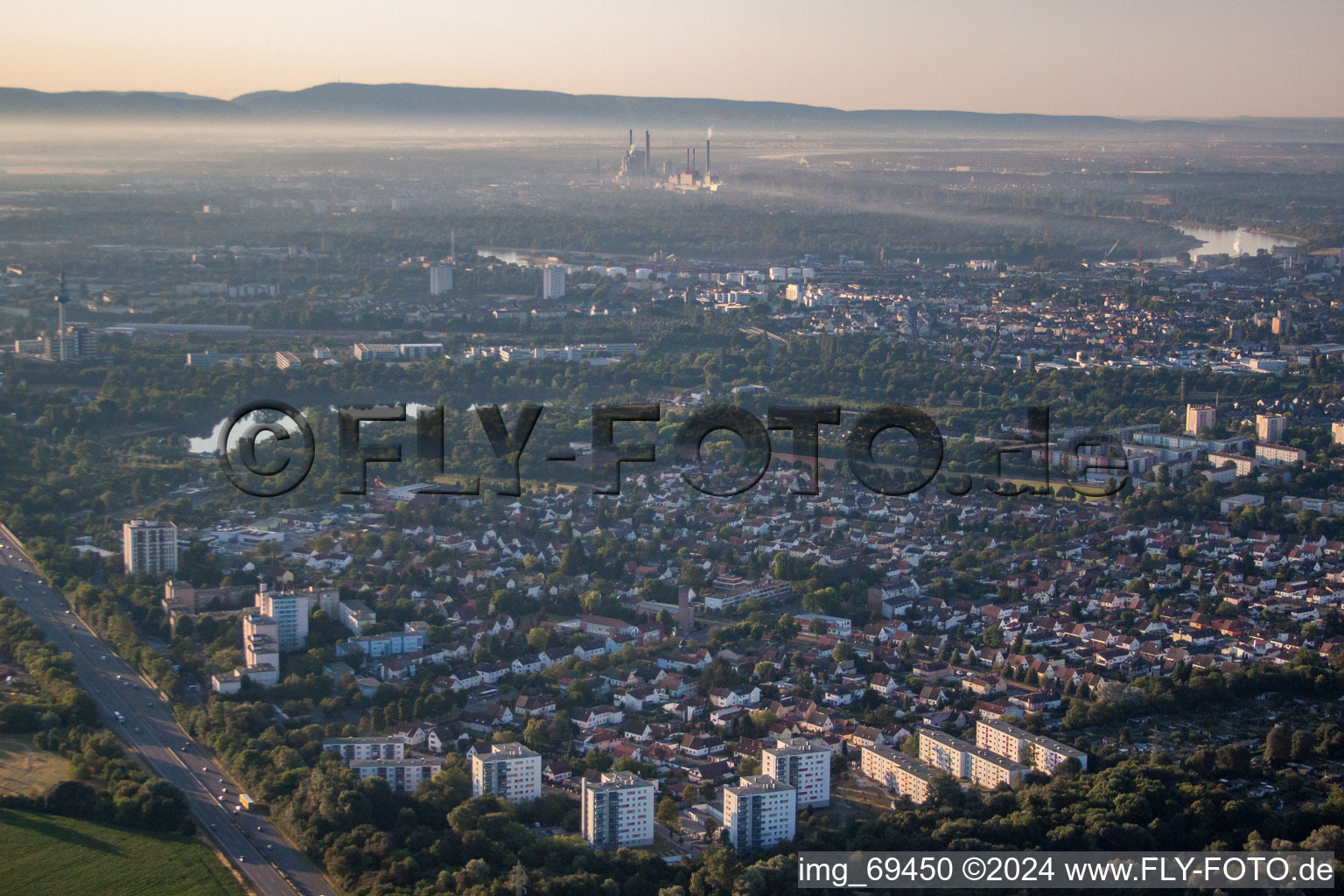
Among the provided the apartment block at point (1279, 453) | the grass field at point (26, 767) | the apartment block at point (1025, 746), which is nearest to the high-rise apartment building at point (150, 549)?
the grass field at point (26, 767)

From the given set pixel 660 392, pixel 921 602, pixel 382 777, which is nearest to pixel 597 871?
pixel 382 777

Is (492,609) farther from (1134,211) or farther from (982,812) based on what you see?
(1134,211)

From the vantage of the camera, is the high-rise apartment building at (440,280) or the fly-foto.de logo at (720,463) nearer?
the fly-foto.de logo at (720,463)

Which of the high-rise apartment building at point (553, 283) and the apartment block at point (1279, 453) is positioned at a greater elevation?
the high-rise apartment building at point (553, 283)

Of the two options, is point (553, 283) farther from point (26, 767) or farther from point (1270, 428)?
point (26, 767)

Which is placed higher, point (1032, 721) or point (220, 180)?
point (220, 180)

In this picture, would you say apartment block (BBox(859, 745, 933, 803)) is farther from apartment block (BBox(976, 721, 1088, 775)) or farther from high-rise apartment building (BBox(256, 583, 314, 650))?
high-rise apartment building (BBox(256, 583, 314, 650))

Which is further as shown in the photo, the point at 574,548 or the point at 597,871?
the point at 574,548

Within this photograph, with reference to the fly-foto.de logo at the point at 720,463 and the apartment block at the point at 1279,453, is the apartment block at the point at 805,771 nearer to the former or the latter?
the fly-foto.de logo at the point at 720,463
